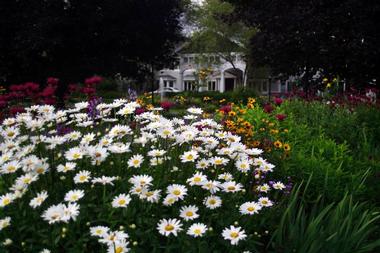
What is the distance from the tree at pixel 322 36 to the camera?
13211 millimetres

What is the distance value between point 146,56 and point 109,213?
1717cm

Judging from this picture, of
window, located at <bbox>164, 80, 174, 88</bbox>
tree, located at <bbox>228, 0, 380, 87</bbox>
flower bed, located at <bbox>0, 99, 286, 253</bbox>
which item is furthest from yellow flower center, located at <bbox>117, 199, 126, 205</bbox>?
window, located at <bbox>164, 80, 174, 88</bbox>

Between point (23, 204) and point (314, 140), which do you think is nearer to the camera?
point (23, 204)

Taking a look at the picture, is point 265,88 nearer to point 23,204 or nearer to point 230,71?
point 230,71

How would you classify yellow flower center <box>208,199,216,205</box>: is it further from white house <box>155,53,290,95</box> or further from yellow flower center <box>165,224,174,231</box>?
white house <box>155,53,290,95</box>

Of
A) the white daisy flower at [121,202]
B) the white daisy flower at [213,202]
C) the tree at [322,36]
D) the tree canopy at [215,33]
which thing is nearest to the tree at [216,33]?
the tree canopy at [215,33]

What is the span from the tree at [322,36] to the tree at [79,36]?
5.28 m

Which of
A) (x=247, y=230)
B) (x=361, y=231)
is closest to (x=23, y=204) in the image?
(x=247, y=230)

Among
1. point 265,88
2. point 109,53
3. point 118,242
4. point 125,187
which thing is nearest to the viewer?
point 118,242

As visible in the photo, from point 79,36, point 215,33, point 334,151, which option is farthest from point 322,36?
point 215,33

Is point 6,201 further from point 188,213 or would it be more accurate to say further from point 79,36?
point 79,36

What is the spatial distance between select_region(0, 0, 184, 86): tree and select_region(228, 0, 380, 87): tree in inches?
208

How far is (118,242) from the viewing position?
2180mm

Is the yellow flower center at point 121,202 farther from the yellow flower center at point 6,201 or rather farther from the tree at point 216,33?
the tree at point 216,33
